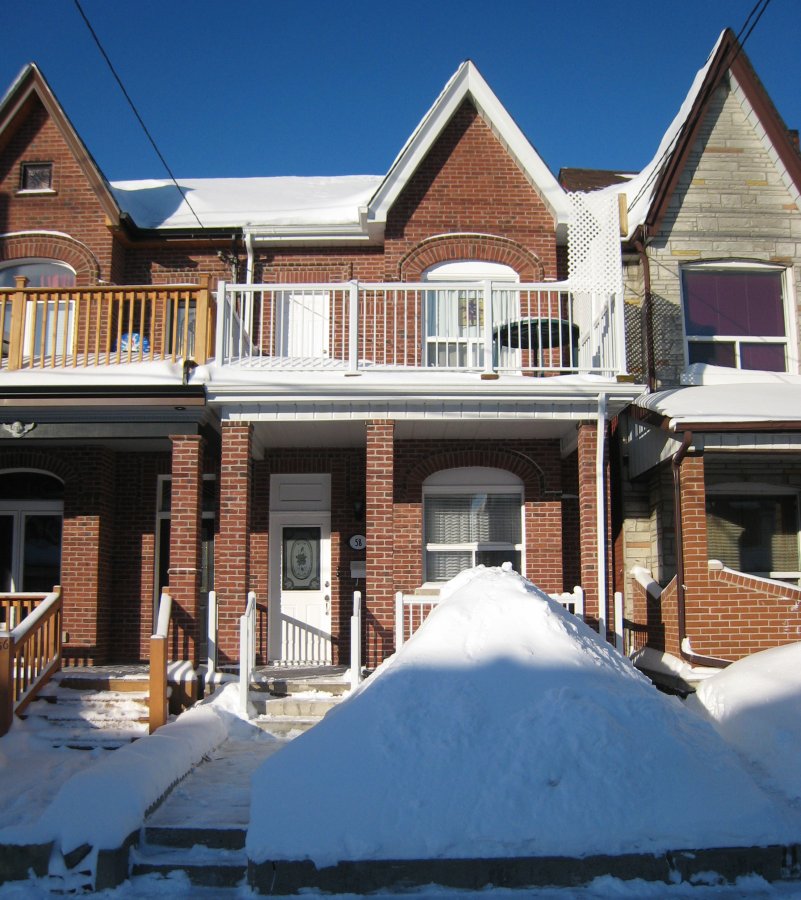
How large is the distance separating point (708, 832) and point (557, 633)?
1.75m

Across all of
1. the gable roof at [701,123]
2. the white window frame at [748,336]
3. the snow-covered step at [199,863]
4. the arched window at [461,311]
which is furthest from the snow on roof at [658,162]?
the snow-covered step at [199,863]

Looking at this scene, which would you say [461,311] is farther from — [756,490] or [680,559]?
[756,490]

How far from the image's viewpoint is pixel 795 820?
6.05 meters

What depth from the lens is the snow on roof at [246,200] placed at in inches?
548

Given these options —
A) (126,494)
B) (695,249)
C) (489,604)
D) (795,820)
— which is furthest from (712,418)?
(126,494)

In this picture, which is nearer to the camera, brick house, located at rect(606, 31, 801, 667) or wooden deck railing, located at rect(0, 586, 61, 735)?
wooden deck railing, located at rect(0, 586, 61, 735)

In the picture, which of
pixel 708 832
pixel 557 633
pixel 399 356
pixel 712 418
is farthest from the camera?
pixel 399 356

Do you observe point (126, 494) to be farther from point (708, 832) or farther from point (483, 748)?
point (708, 832)

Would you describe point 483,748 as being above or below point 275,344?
below

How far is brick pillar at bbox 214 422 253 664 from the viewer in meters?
11.0

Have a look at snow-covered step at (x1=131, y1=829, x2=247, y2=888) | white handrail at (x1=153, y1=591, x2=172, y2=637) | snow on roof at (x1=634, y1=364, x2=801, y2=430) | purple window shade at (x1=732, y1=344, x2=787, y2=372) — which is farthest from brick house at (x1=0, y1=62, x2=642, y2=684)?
snow-covered step at (x1=131, y1=829, x2=247, y2=888)

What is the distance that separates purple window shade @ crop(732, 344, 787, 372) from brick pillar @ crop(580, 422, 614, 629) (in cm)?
335

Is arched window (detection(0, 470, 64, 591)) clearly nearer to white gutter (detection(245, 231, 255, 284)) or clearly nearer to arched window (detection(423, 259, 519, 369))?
white gutter (detection(245, 231, 255, 284))

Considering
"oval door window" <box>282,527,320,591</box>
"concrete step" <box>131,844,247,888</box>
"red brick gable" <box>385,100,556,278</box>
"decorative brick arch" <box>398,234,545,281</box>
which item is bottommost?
"concrete step" <box>131,844,247,888</box>
